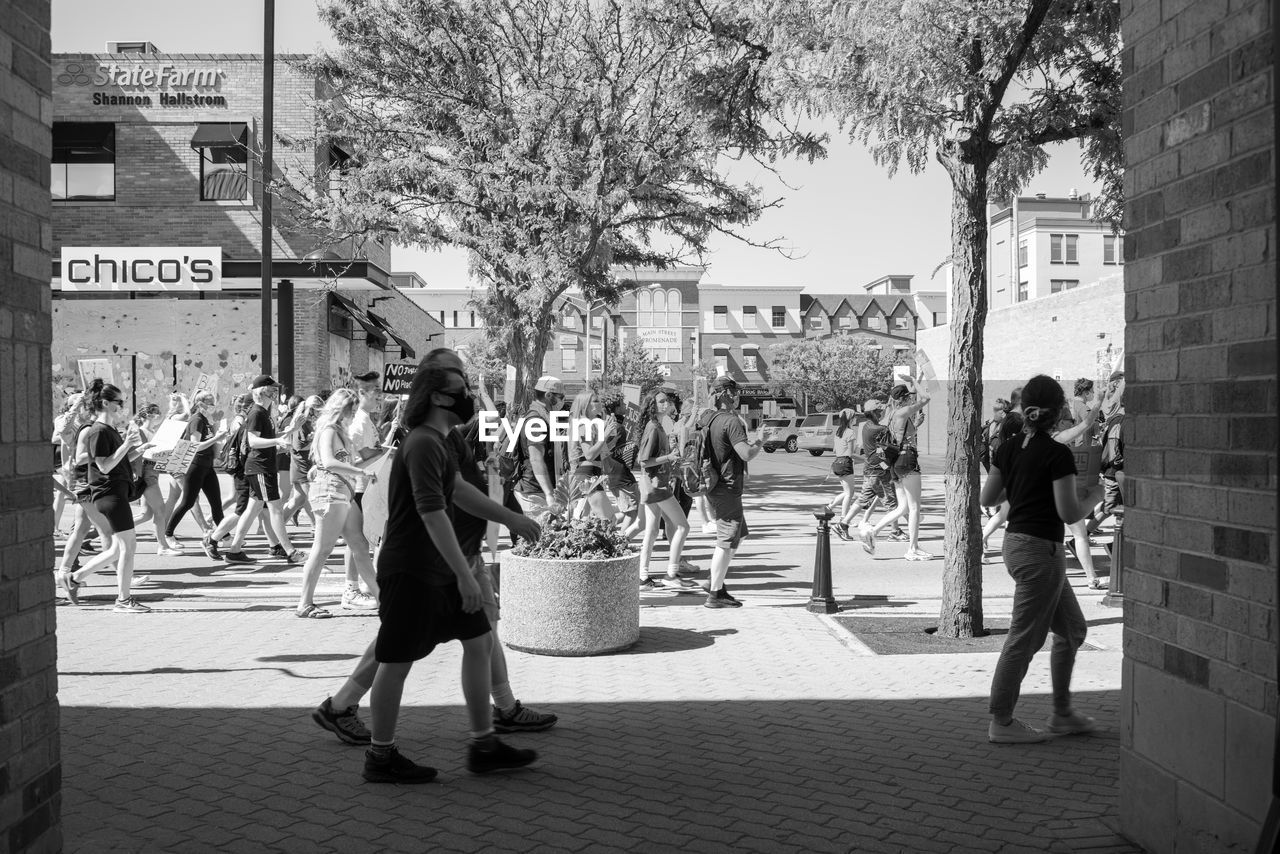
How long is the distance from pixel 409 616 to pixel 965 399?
463cm

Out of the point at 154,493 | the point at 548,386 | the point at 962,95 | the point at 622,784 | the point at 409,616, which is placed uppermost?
the point at 962,95

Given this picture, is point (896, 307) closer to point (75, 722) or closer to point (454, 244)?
point (454, 244)

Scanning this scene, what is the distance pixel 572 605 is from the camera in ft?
24.1

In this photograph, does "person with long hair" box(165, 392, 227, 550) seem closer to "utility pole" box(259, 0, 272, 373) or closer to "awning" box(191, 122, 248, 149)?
"utility pole" box(259, 0, 272, 373)

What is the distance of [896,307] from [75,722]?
85791 mm

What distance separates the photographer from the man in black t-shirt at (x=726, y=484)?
8.96 m

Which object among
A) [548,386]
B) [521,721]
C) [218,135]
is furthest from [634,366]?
[521,721]

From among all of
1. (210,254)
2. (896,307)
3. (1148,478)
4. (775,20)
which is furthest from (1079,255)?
(1148,478)

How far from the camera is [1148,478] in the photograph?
4.07 m

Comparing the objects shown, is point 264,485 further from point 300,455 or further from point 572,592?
point 572,592

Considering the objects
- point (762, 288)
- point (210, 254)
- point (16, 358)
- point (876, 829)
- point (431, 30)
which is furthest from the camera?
point (762, 288)

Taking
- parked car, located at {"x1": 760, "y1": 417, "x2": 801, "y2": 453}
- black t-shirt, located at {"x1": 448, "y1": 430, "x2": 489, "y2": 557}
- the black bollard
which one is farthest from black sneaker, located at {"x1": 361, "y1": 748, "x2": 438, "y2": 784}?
parked car, located at {"x1": 760, "y1": 417, "x2": 801, "y2": 453}

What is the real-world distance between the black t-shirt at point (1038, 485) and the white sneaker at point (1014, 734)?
0.96 m

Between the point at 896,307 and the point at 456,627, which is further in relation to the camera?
the point at 896,307
